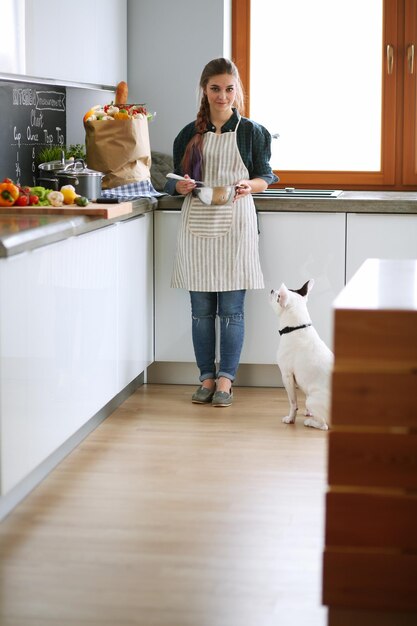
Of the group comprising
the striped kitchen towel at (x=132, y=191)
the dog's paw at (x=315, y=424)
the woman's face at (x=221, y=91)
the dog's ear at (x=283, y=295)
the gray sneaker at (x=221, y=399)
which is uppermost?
the woman's face at (x=221, y=91)

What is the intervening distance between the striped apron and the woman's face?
0.13 metres

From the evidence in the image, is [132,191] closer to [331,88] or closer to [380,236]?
[380,236]

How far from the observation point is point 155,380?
4.93 meters

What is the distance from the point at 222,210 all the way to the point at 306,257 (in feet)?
1.53

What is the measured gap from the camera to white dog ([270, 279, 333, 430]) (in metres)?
A: 4.06

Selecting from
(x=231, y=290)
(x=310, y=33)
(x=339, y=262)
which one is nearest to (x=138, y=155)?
(x=231, y=290)

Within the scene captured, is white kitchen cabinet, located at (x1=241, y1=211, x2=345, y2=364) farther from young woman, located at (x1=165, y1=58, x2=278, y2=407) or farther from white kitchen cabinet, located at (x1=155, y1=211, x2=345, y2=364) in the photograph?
young woman, located at (x1=165, y1=58, x2=278, y2=407)

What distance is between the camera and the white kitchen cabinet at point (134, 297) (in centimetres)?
413

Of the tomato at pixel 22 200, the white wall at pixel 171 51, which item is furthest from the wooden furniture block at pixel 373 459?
the white wall at pixel 171 51

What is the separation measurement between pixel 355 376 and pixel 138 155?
234 centimetres

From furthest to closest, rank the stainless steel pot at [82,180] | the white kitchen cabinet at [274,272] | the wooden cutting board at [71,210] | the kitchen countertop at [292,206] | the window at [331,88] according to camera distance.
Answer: the window at [331,88] → the white kitchen cabinet at [274,272] → the stainless steel pot at [82,180] → the wooden cutting board at [71,210] → the kitchen countertop at [292,206]

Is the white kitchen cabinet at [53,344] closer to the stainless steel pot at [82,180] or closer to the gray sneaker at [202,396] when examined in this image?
the stainless steel pot at [82,180]

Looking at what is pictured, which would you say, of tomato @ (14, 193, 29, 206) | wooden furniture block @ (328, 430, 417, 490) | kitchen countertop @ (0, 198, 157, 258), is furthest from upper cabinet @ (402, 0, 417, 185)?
wooden furniture block @ (328, 430, 417, 490)

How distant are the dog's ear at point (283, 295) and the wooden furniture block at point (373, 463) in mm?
1676
